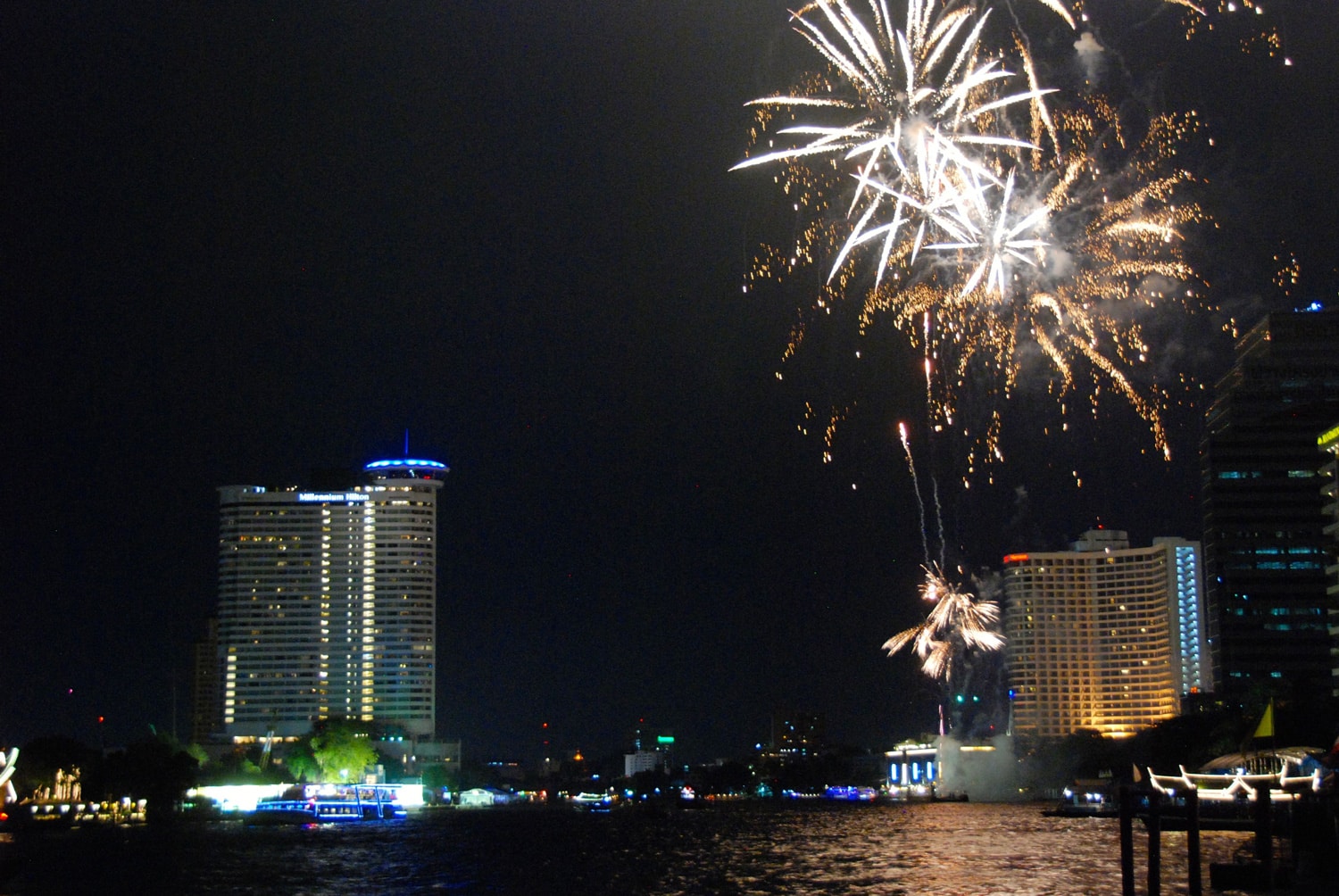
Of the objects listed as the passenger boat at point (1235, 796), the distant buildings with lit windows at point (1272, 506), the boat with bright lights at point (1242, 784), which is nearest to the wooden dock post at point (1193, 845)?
the boat with bright lights at point (1242, 784)

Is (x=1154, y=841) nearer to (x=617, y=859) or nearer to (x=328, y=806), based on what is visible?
(x=617, y=859)

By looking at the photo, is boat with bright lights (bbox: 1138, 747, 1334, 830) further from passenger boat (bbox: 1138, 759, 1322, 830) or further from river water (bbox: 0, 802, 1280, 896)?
river water (bbox: 0, 802, 1280, 896)

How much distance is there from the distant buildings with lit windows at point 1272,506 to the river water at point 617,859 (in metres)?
51.8

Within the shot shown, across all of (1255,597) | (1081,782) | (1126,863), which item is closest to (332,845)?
(1126,863)

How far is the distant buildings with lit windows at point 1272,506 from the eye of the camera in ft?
548

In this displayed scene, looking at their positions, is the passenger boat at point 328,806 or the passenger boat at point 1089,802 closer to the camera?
the passenger boat at point 1089,802

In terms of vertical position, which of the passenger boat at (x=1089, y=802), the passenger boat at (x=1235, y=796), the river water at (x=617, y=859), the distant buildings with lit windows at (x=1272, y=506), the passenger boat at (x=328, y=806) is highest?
the distant buildings with lit windows at (x=1272, y=506)

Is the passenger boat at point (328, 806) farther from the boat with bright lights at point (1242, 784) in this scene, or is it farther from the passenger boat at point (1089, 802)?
the boat with bright lights at point (1242, 784)

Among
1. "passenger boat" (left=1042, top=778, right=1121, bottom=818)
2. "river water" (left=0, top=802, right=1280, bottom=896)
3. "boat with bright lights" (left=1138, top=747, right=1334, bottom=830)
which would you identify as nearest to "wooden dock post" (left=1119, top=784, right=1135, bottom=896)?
"river water" (left=0, top=802, right=1280, bottom=896)

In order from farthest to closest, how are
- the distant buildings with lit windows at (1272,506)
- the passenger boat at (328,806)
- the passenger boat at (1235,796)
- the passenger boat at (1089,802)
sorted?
the distant buildings with lit windows at (1272,506)
the passenger boat at (328,806)
the passenger boat at (1089,802)
the passenger boat at (1235,796)

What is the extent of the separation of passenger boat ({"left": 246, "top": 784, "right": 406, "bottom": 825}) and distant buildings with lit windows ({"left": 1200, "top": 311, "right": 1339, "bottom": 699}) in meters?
95.6

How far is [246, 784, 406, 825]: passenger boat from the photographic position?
500 feet

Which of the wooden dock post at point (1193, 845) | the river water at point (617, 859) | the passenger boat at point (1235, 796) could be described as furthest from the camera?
the passenger boat at point (1235, 796)

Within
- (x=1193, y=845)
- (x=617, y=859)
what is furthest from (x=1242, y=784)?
(x=1193, y=845)
